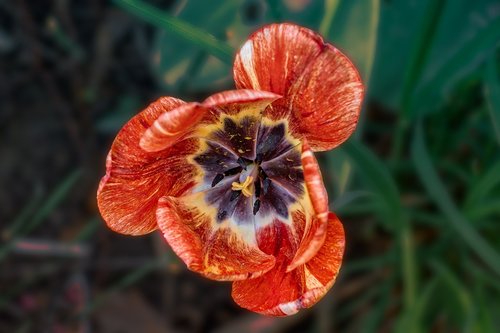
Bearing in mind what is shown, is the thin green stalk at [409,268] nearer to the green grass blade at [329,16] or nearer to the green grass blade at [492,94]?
the green grass blade at [492,94]

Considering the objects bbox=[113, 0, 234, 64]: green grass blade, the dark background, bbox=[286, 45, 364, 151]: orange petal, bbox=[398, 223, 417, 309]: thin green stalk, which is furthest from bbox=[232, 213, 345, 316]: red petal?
bbox=[398, 223, 417, 309]: thin green stalk

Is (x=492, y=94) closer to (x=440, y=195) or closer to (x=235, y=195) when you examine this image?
(x=440, y=195)

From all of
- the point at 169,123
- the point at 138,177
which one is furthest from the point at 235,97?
the point at 138,177

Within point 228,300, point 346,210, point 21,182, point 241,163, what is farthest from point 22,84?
point 241,163

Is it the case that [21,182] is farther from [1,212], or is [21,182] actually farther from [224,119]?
[224,119]

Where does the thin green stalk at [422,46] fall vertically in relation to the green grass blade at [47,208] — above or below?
above

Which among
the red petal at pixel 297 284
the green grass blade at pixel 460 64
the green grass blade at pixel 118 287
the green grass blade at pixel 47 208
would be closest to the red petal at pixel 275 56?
the red petal at pixel 297 284
